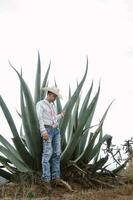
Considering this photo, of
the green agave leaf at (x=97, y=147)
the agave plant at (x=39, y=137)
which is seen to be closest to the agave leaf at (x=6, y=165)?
the agave plant at (x=39, y=137)

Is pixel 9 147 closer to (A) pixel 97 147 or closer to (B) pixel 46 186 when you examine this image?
(B) pixel 46 186

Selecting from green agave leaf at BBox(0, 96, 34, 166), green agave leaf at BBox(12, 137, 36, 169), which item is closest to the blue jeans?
green agave leaf at BBox(12, 137, 36, 169)

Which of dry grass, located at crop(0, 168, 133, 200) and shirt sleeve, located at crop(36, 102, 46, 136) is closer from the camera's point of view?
dry grass, located at crop(0, 168, 133, 200)

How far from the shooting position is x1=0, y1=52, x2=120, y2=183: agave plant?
24.6ft

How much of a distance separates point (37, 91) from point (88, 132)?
0.99 m

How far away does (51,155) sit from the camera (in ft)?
24.5

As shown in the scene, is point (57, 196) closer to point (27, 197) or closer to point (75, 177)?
point (27, 197)

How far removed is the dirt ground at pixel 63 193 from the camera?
21.2 ft

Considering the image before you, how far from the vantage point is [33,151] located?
7699 millimetres

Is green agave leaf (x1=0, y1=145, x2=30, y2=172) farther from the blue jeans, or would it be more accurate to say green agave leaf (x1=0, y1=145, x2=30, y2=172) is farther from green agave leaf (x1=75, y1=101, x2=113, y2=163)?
green agave leaf (x1=75, y1=101, x2=113, y2=163)

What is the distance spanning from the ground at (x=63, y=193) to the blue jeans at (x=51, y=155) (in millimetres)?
238

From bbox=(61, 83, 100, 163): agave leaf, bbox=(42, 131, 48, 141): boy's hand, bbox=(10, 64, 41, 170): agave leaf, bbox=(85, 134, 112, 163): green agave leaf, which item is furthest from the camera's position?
bbox=(85, 134, 112, 163): green agave leaf

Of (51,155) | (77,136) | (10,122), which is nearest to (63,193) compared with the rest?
(51,155)

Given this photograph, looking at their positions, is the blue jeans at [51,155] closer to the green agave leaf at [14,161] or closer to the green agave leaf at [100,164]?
the green agave leaf at [14,161]
